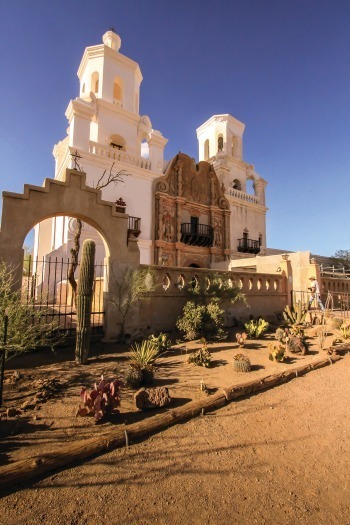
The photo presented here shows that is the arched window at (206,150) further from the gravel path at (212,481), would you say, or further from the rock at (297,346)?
the gravel path at (212,481)

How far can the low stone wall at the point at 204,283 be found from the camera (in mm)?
9664

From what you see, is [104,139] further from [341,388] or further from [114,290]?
[341,388]

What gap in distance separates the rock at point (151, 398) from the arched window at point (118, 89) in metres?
26.1

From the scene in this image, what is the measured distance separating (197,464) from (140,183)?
20984 millimetres

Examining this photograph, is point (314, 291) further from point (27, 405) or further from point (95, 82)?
point (95, 82)

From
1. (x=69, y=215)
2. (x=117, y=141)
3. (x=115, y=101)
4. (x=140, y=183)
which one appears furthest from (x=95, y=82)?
(x=69, y=215)

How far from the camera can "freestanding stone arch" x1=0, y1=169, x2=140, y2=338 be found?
24.0 feet

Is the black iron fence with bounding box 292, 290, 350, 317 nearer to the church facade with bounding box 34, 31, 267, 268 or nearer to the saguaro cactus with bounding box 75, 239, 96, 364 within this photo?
the church facade with bounding box 34, 31, 267, 268

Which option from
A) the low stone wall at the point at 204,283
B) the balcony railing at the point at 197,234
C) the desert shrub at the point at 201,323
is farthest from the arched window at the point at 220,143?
the desert shrub at the point at 201,323

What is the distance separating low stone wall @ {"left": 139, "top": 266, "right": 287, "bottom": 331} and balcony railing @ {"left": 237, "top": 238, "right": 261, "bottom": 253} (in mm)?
13799

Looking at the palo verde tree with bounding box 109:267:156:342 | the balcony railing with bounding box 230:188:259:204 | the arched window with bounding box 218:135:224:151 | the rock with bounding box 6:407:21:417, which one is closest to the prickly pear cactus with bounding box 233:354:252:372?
the palo verde tree with bounding box 109:267:156:342

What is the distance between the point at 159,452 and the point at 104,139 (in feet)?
75.1

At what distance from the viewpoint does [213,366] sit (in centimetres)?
685

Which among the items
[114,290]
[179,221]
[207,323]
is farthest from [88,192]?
[179,221]
